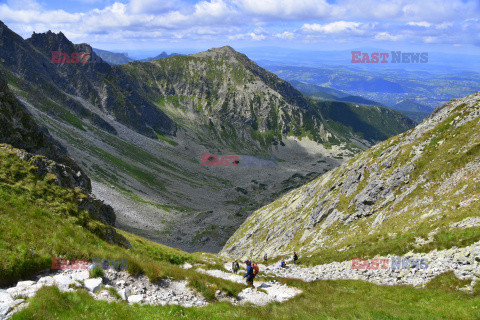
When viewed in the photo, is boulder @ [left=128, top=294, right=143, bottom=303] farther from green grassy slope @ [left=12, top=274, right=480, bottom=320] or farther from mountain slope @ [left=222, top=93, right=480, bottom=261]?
mountain slope @ [left=222, top=93, right=480, bottom=261]

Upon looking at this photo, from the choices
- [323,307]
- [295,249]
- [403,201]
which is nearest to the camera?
[323,307]

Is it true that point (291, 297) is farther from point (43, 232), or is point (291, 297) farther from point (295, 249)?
point (295, 249)

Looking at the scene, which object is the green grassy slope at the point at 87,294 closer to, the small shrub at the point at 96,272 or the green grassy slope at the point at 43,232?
the green grassy slope at the point at 43,232

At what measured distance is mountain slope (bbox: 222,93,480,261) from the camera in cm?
2517

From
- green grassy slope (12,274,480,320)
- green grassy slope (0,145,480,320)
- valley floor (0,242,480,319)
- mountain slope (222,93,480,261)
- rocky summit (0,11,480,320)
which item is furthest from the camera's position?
mountain slope (222,93,480,261)

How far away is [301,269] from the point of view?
3200 cm

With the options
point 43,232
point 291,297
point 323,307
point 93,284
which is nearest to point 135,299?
point 93,284

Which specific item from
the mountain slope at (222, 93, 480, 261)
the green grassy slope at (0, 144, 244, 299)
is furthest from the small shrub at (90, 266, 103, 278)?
the mountain slope at (222, 93, 480, 261)

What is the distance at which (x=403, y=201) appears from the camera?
35.9m

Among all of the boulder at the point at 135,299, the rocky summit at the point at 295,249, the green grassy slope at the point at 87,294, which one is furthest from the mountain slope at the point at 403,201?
the boulder at the point at 135,299

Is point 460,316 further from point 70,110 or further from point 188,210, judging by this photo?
point 70,110

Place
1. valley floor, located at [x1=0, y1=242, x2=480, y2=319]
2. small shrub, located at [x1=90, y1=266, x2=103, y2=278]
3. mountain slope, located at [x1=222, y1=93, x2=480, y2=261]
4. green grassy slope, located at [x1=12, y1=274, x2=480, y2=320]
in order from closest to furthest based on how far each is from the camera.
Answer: green grassy slope, located at [x1=12, y1=274, x2=480, y2=320] → valley floor, located at [x1=0, y1=242, x2=480, y2=319] → small shrub, located at [x1=90, y1=266, x2=103, y2=278] → mountain slope, located at [x1=222, y1=93, x2=480, y2=261]

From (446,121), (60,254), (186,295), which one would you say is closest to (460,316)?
(186,295)

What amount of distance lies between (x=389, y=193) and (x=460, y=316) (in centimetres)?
2939
